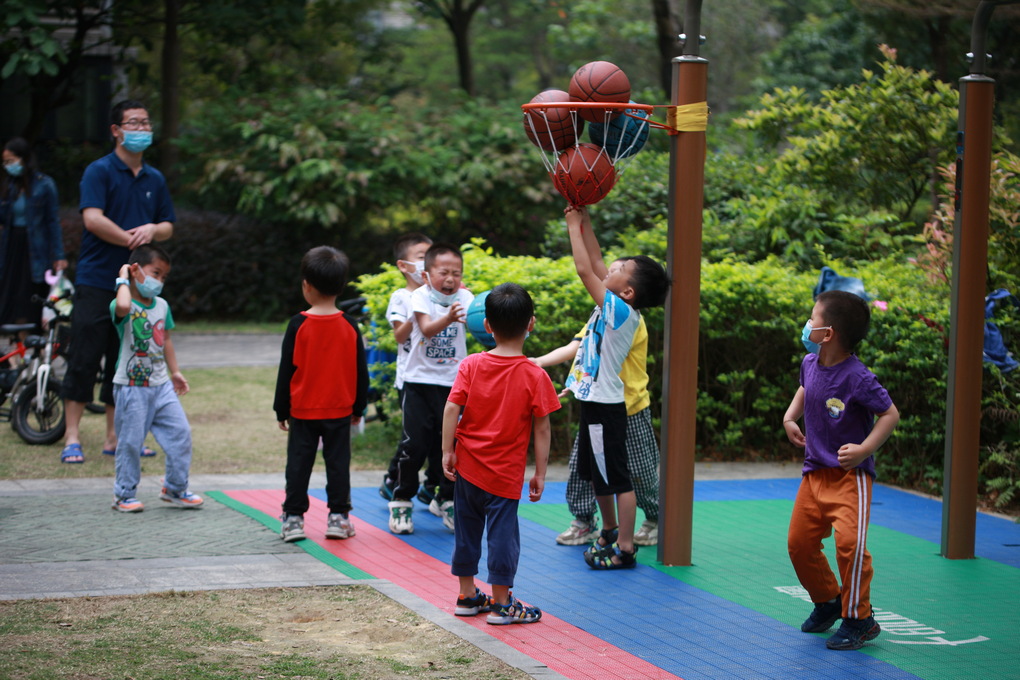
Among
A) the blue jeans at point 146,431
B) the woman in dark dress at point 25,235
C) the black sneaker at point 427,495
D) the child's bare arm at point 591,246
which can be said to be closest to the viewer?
the child's bare arm at point 591,246

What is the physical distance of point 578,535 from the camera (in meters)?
6.57

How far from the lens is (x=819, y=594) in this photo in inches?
198

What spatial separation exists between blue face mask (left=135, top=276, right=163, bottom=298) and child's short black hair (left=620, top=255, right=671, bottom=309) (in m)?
3.00

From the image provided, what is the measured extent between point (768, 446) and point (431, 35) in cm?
2781

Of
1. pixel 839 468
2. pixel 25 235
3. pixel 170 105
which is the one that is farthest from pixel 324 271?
pixel 170 105

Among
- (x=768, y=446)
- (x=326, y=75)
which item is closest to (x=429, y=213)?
(x=326, y=75)

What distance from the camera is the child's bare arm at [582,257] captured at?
19.2 feet

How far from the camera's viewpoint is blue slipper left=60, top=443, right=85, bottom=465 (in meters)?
8.12

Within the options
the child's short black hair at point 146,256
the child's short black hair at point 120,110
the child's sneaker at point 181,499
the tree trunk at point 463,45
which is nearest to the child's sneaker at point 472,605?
the child's sneaker at point 181,499

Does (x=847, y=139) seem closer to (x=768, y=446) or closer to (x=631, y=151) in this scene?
(x=768, y=446)

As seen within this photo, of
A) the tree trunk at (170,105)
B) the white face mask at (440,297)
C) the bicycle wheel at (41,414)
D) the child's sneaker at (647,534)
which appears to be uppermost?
the tree trunk at (170,105)

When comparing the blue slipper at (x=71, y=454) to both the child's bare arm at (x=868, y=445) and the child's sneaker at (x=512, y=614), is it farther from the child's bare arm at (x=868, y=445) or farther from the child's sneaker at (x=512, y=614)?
the child's bare arm at (x=868, y=445)

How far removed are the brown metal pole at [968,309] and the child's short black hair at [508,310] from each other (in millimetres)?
2843

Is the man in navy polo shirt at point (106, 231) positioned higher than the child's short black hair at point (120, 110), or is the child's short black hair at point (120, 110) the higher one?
the child's short black hair at point (120, 110)
